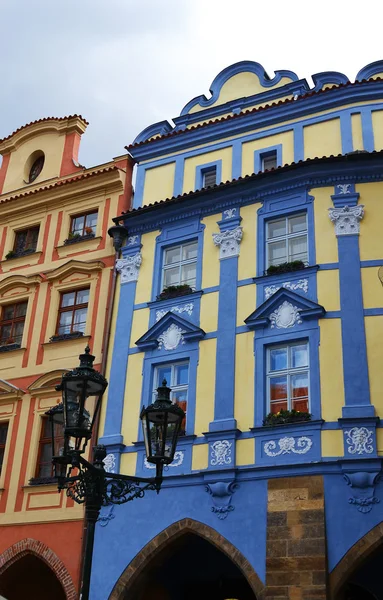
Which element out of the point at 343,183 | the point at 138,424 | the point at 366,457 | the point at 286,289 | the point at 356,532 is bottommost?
the point at 356,532

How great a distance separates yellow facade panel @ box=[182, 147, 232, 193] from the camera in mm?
18089

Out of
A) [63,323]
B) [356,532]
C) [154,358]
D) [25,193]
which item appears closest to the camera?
[356,532]

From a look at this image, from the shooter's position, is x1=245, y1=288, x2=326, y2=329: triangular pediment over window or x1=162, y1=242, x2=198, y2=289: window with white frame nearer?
x1=245, y1=288, x2=326, y2=329: triangular pediment over window

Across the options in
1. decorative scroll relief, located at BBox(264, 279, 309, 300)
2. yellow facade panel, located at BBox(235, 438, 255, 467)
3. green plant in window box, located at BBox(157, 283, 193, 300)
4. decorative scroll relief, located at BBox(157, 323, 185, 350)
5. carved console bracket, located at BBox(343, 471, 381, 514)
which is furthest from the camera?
green plant in window box, located at BBox(157, 283, 193, 300)

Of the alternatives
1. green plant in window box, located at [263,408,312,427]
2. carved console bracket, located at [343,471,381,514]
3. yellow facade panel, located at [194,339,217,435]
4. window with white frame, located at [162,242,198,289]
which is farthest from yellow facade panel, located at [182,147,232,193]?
carved console bracket, located at [343,471,381,514]

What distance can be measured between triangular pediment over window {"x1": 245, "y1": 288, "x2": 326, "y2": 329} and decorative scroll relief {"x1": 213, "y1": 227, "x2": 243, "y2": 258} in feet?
5.59

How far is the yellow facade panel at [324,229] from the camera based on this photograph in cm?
1520

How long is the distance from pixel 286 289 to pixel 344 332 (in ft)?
5.28

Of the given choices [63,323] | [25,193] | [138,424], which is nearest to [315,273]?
[138,424]

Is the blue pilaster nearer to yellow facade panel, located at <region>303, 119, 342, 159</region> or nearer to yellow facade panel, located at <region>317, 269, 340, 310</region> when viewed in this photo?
yellow facade panel, located at <region>317, 269, 340, 310</region>

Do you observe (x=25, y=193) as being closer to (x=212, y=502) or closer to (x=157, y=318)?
(x=157, y=318)

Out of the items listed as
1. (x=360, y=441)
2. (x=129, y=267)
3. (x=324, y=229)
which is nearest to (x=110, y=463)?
(x=129, y=267)

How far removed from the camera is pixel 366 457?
12914mm

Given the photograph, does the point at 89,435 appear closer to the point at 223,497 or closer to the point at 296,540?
the point at 296,540
